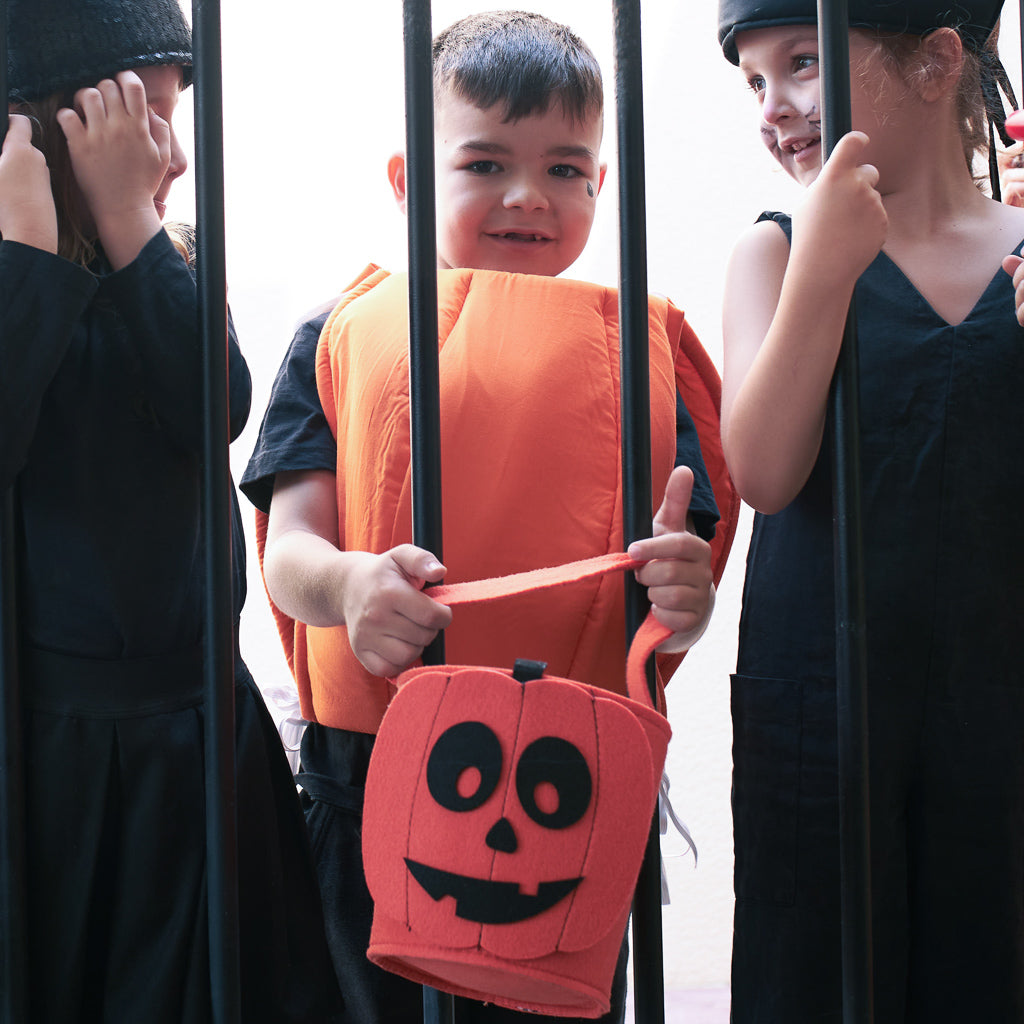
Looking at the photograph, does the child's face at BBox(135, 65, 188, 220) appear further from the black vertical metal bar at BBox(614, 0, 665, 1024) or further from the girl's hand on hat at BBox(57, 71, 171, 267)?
the black vertical metal bar at BBox(614, 0, 665, 1024)

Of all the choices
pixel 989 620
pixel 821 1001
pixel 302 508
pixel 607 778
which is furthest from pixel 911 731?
pixel 302 508

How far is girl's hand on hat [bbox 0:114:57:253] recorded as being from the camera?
2.24 feet

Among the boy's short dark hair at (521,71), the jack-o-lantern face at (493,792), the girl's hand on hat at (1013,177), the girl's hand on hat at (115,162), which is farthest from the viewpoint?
the girl's hand on hat at (1013,177)

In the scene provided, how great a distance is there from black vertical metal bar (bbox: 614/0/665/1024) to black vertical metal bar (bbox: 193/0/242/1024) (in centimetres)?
23

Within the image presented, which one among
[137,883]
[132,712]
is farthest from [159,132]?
[137,883]

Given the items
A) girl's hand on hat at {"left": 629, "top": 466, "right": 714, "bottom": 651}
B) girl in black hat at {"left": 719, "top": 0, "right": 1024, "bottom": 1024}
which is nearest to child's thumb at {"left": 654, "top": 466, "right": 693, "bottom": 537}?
girl's hand on hat at {"left": 629, "top": 466, "right": 714, "bottom": 651}

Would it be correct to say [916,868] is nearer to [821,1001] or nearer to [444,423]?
[821,1001]

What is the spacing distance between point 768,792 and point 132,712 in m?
0.48

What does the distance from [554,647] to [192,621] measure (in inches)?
11.0

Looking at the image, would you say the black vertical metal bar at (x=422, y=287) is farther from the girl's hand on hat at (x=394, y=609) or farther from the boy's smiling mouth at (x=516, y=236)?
the boy's smiling mouth at (x=516, y=236)

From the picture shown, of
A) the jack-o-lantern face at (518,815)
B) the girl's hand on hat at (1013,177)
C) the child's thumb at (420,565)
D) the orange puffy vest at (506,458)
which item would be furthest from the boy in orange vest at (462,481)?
the girl's hand on hat at (1013,177)

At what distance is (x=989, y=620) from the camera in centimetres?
82

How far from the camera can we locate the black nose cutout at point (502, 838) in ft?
1.81

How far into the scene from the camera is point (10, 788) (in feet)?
2.17
